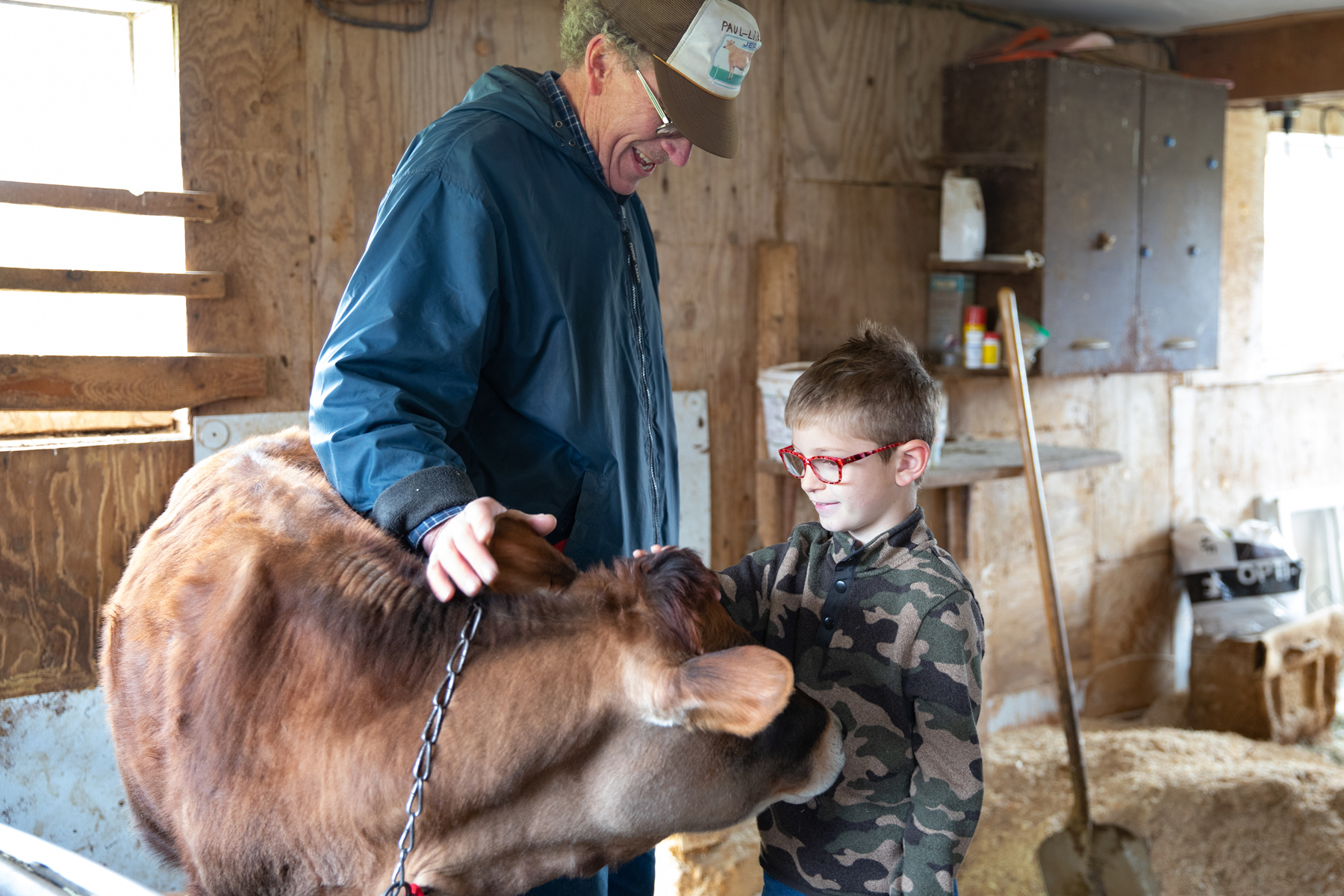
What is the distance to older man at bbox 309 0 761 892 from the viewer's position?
1350mm

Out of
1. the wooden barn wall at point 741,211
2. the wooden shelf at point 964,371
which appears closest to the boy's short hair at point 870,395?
the wooden barn wall at point 741,211

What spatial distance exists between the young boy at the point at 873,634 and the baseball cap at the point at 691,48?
1.47 feet

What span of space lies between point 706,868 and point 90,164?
2.63 m

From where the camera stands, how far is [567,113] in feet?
5.83

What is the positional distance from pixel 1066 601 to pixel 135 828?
4.18 meters

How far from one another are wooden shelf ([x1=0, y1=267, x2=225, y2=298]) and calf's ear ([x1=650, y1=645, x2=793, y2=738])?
7.29ft

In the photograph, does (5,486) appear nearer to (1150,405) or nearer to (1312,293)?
(1150,405)

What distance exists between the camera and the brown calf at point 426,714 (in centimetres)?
113

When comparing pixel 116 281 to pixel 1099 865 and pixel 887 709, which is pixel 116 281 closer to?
pixel 887 709

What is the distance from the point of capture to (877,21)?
13.2ft

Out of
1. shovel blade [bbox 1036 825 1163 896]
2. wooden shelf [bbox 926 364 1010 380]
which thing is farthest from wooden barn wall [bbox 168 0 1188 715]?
shovel blade [bbox 1036 825 1163 896]

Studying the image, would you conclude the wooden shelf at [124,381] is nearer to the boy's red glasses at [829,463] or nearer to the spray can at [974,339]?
the boy's red glasses at [829,463]

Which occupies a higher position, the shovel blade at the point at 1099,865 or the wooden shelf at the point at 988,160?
the wooden shelf at the point at 988,160

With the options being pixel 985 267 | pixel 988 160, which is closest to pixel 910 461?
pixel 985 267
